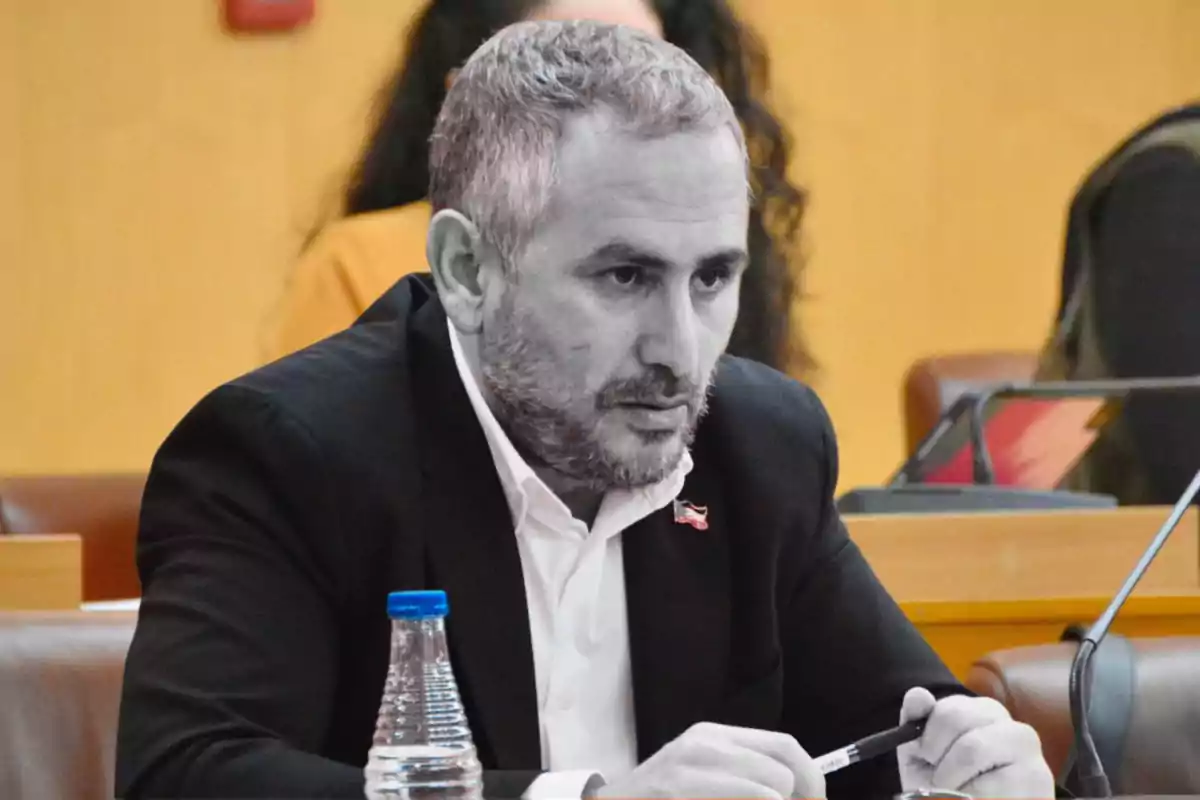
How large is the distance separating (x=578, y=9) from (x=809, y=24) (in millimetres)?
2245

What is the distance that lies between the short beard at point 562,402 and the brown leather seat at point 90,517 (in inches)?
51.8

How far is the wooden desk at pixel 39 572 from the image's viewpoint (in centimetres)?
191

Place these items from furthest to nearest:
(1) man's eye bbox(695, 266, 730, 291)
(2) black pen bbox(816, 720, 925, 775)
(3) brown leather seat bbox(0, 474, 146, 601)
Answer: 1. (3) brown leather seat bbox(0, 474, 146, 601)
2. (1) man's eye bbox(695, 266, 730, 291)
3. (2) black pen bbox(816, 720, 925, 775)

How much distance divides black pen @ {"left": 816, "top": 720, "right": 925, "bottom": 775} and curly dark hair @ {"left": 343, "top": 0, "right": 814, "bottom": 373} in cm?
157

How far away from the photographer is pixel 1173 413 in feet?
8.28

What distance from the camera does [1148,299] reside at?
270 centimetres

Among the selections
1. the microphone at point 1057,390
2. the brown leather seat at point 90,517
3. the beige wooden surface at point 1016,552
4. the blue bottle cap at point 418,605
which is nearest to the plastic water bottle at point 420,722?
the blue bottle cap at point 418,605

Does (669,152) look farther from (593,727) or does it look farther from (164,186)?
(164,186)

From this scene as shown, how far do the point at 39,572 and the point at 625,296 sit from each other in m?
0.91

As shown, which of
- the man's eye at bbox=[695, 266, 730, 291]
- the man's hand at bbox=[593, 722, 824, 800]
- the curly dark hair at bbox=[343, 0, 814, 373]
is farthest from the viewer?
the curly dark hair at bbox=[343, 0, 814, 373]

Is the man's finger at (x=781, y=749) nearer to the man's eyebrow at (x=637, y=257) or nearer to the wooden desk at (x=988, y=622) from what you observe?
the man's eyebrow at (x=637, y=257)

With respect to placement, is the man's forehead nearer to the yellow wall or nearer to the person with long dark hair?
the person with long dark hair

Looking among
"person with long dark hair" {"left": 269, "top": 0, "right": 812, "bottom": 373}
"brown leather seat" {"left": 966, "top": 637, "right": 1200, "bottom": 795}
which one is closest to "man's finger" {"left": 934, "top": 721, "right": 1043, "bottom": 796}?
"brown leather seat" {"left": 966, "top": 637, "right": 1200, "bottom": 795}

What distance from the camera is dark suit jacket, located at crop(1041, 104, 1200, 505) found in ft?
8.36
